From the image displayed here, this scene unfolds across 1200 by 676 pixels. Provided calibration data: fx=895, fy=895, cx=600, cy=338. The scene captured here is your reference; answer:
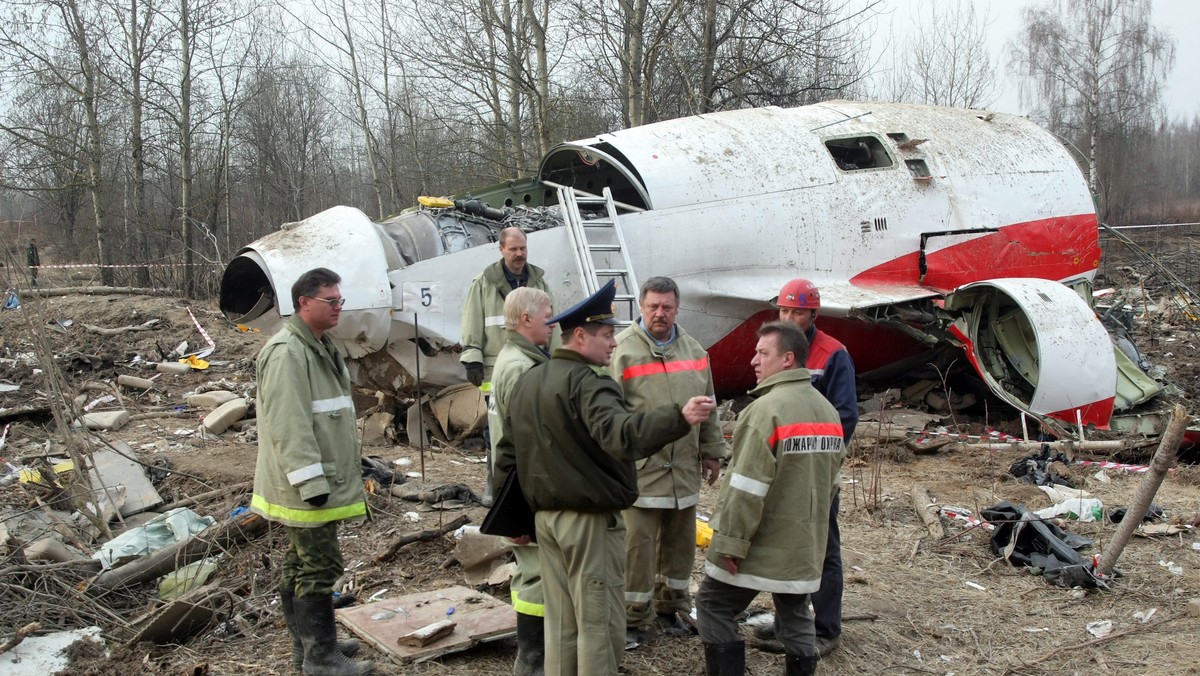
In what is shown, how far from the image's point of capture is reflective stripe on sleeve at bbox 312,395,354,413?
391 cm

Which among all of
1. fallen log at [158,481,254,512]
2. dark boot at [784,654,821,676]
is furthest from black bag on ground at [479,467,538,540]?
fallen log at [158,481,254,512]

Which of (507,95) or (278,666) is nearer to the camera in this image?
(278,666)

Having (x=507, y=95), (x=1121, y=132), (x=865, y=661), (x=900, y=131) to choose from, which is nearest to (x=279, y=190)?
(x=507, y=95)

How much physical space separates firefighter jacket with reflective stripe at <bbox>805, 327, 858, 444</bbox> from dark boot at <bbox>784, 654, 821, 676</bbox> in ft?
3.36

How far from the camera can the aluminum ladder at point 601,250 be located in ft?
24.1

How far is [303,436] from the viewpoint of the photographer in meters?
3.73

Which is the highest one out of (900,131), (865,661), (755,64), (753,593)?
(755,64)

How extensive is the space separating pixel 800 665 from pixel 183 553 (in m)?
3.62

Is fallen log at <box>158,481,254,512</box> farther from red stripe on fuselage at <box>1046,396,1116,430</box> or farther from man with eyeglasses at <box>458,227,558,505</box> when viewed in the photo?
red stripe on fuselage at <box>1046,396,1116,430</box>

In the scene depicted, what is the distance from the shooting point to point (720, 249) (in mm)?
8219

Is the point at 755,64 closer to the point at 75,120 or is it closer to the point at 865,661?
the point at 865,661

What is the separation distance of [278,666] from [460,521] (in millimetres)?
1769

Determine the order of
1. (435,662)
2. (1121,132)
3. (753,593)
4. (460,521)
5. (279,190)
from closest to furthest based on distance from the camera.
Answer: (753,593) < (435,662) < (460,521) < (279,190) < (1121,132)

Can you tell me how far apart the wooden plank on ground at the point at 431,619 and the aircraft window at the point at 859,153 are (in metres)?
6.54
